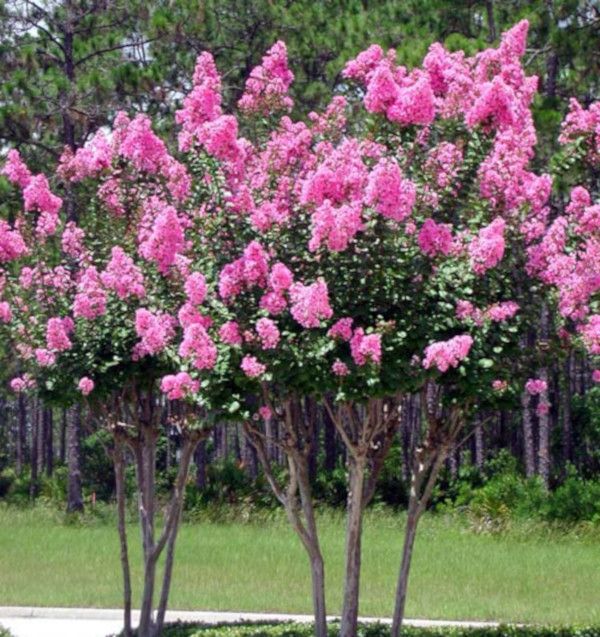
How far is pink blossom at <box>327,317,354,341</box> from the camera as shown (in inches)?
270

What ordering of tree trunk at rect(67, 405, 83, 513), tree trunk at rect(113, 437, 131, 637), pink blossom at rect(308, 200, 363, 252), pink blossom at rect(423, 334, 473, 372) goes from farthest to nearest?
1. tree trunk at rect(67, 405, 83, 513)
2. tree trunk at rect(113, 437, 131, 637)
3. pink blossom at rect(308, 200, 363, 252)
4. pink blossom at rect(423, 334, 473, 372)

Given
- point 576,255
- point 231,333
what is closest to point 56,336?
point 231,333

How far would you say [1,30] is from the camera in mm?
24766

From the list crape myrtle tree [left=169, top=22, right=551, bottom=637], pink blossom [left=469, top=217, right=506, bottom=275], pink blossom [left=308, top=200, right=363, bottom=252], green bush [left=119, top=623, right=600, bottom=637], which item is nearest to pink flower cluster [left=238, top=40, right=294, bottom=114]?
crape myrtle tree [left=169, top=22, right=551, bottom=637]

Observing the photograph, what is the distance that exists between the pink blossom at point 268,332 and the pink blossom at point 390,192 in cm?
80

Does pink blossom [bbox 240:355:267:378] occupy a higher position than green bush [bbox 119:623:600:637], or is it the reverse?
pink blossom [bbox 240:355:267:378]

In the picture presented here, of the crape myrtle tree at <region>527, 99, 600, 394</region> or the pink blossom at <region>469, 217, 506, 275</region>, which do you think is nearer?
the pink blossom at <region>469, 217, 506, 275</region>

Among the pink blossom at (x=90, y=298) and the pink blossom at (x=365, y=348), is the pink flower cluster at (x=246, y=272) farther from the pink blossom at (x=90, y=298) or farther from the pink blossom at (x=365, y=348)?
the pink blossom at (x=90, y=298)

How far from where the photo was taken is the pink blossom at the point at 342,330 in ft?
22.5

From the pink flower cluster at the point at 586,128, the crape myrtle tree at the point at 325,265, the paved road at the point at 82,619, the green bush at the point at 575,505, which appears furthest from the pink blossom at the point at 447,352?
the green bush at the point at 575,505

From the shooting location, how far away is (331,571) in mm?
15672

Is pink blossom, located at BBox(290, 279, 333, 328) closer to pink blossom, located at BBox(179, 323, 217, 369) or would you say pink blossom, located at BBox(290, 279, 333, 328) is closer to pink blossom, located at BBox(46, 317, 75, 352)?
pink blossom, located at BBox(179, 323, 217, 369)

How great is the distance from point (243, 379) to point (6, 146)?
18.1 m

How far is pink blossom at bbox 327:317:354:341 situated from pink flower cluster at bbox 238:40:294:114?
188 centimetres
